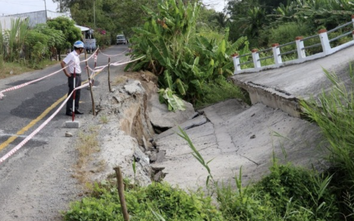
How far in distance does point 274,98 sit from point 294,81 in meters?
0.63

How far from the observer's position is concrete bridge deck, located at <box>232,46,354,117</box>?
1055 cm

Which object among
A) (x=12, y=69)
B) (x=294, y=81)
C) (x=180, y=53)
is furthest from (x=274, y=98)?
(x=12, y=69)

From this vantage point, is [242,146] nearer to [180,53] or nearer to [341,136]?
[341,136]

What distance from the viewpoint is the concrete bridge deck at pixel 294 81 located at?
34.6ft

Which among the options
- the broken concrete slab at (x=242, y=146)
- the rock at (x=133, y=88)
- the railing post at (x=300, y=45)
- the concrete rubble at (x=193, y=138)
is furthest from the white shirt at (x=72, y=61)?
the railing post at (x=300, y=45)

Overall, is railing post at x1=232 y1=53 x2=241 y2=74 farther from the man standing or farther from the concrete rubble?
the man standing

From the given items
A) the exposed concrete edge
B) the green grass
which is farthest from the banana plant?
the green grass

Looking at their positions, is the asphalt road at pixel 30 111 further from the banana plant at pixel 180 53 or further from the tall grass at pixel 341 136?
the tall grass at pixel 341 136

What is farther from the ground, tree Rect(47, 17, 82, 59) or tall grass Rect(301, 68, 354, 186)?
tree Rect(47, 17, 82, 59)

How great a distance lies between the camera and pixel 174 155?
12.4 meters

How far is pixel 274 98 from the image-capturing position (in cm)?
1212

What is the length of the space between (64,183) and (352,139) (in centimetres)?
385

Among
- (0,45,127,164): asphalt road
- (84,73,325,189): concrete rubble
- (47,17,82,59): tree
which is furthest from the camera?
(47,17,82,59): tree

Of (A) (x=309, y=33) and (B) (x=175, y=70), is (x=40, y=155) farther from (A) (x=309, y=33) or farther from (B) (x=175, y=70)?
(A) (x=309, y=33)
